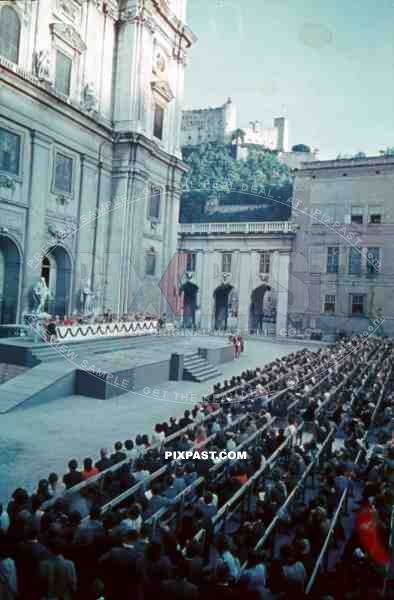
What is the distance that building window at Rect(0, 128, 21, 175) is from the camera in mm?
21297

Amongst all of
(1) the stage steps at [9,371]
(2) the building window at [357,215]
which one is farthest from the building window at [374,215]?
(1) the stage steps at [9,371]

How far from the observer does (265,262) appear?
44.1m

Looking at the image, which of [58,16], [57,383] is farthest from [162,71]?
[57,383]

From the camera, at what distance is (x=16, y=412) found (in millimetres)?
14211

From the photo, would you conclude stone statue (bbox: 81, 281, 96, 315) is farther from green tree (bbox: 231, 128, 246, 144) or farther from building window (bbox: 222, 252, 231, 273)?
building window (bbox: 222, 252, 231, 273)

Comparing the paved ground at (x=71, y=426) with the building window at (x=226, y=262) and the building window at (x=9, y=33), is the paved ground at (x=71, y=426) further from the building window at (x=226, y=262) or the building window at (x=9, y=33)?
the building window at (x=226, y=262)

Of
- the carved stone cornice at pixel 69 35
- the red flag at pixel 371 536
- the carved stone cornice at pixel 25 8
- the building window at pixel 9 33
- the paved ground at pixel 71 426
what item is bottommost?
the paved ground at pixel 71 426

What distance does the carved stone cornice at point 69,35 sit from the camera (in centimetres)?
2319

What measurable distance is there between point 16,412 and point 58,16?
62.5ft

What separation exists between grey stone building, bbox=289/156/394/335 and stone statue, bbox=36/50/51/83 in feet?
83.0

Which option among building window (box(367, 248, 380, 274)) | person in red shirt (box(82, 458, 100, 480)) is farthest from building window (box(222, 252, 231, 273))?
person in red shirt (box(82, 458, 100, 480))

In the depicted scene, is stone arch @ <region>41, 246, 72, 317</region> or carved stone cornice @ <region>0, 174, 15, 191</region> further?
stone arch @ <region>41, 246, 72, 317</region>

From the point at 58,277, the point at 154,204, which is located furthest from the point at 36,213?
the point at 154,204

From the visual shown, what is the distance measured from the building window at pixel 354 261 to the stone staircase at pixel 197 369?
21.4 meters
